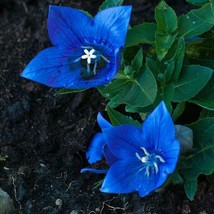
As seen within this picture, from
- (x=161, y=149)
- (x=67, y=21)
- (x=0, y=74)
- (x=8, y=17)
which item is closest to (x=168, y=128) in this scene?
(x=161, y=149)

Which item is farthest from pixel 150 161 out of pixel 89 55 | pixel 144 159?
pixel 89 55

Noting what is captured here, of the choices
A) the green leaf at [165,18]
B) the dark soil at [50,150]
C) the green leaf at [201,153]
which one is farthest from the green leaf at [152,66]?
the dark soil at [50,150]

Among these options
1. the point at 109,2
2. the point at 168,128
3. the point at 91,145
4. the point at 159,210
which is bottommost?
the point at 159,210

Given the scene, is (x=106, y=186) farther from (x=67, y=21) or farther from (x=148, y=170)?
(x=67, y=21)

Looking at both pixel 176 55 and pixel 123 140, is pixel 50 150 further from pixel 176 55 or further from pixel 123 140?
pixel 176 55

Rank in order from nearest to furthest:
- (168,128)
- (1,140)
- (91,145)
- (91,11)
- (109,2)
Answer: (168,128) < (109,2) < (91,145) < (1,140) < (91,11)
